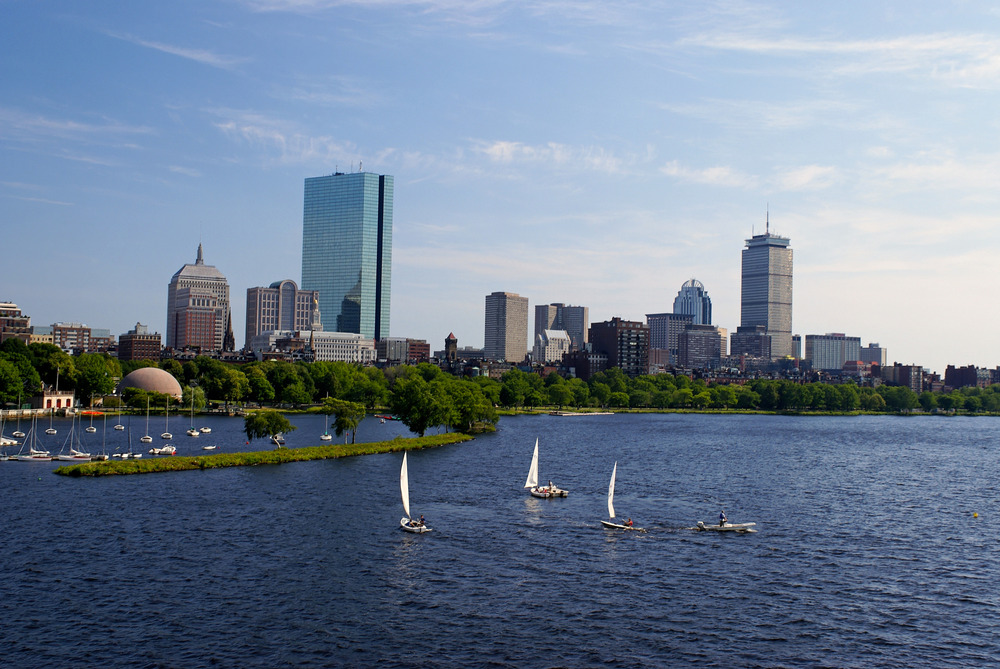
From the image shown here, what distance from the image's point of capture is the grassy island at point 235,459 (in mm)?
112125

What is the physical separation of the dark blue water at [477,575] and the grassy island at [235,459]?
14.1ft

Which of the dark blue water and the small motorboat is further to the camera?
the small motorboat

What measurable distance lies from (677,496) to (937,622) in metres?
47.6

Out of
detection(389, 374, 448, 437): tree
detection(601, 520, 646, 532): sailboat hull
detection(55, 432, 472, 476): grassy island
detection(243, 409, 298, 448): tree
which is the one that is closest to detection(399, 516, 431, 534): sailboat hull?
detection(601, 520, 646, 532): sailboat hull

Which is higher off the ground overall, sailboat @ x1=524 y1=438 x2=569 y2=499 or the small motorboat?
sailboat @ x1=524 y1=438 x2=569 y2=499

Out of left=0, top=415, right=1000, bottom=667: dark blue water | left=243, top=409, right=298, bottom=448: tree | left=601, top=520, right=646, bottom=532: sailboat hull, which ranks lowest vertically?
left=0, top=415, right=1000, bottom=667: dark blue water

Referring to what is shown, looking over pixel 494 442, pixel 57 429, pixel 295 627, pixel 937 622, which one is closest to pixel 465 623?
pixel 295 627

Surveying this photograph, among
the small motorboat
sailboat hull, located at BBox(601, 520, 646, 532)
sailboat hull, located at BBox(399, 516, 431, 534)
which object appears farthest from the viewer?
the small motorboat

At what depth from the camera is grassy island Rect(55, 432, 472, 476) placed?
368ft

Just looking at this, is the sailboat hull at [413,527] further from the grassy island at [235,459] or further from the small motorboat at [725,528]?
the grassy island at [235,459]

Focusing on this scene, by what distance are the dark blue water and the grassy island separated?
430 cm

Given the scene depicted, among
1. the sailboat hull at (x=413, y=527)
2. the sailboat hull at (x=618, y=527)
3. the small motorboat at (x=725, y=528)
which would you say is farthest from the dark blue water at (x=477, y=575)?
the small motorboat at (x=725, y=528)

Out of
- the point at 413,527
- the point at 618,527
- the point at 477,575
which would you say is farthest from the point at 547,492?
the point at 477,575

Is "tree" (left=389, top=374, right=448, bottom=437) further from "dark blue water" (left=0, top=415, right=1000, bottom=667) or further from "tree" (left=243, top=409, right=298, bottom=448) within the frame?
"dark blue water" (left=0, top=415, right=1000, bottom=667)
